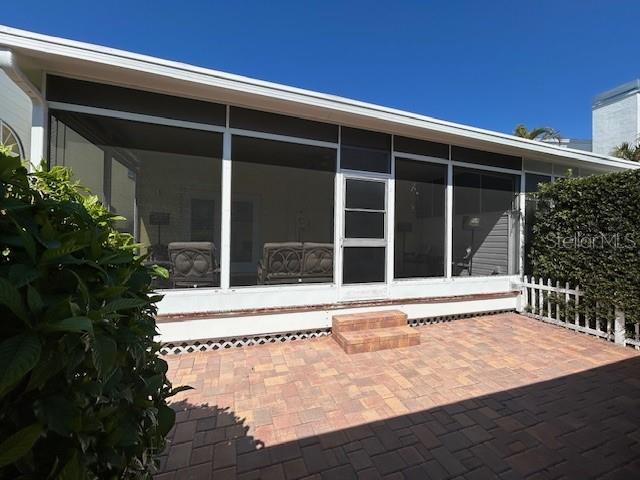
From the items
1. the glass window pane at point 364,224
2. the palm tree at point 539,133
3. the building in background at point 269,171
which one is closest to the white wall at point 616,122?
the palm tree at point 539,133

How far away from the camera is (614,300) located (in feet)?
13.2

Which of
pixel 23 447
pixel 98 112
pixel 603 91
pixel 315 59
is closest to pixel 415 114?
pixel 98 112

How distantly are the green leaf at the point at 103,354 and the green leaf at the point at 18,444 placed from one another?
0.13m

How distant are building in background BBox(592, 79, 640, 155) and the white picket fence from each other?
602 inches

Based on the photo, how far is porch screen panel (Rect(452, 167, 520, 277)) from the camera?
18.0 ft

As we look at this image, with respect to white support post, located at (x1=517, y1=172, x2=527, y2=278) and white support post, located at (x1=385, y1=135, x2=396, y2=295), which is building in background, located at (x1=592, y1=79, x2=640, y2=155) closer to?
white support post, located at (x1=517, y1=172, x2=527, y2=278)

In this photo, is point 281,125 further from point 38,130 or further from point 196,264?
point 38,130

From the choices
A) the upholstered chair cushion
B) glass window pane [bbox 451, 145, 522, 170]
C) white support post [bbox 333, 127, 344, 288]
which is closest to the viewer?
the upholstered chair cushion

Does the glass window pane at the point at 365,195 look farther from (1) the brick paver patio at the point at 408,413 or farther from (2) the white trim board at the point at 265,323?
(1) the brick paver patio at the point at 408,413

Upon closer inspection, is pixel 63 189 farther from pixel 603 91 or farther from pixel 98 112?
pixel 603 91

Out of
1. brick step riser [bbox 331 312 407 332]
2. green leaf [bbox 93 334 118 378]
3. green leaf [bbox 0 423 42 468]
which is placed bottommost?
brick step riser [bbox 331 312 407 332]

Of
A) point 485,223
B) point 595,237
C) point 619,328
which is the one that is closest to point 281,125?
point 485,223

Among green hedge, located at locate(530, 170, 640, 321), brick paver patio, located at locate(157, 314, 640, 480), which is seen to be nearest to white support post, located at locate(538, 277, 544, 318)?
green hedge, located at locate(530, 170, 640, 321)

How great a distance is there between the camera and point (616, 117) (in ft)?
50.6
